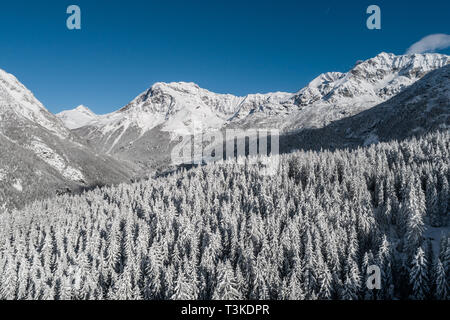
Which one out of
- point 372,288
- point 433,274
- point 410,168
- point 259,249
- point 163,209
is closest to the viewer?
point 433,274

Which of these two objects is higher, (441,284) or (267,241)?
(267,241)

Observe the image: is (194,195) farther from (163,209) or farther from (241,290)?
(241,290)

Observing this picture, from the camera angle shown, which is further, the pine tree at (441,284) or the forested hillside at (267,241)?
the forested hillside at (267,241)

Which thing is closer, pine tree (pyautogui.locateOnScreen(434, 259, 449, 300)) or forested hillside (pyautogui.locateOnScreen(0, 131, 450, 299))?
pine tree (pyautogui.locateOnScreen(434, 259, 449, 300))

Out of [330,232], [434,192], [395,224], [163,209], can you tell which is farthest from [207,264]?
[434,192]

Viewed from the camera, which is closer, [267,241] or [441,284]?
[441,284]

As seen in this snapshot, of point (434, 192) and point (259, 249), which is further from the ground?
point (434, 192)

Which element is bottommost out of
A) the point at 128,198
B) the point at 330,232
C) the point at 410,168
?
the point at 330,232

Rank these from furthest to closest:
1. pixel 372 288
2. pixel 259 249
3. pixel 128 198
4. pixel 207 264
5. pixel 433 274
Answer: pixel 128 198 → pixel 259 249 → pixel 207 264 → pixel 372 288 → pixel 433 274
